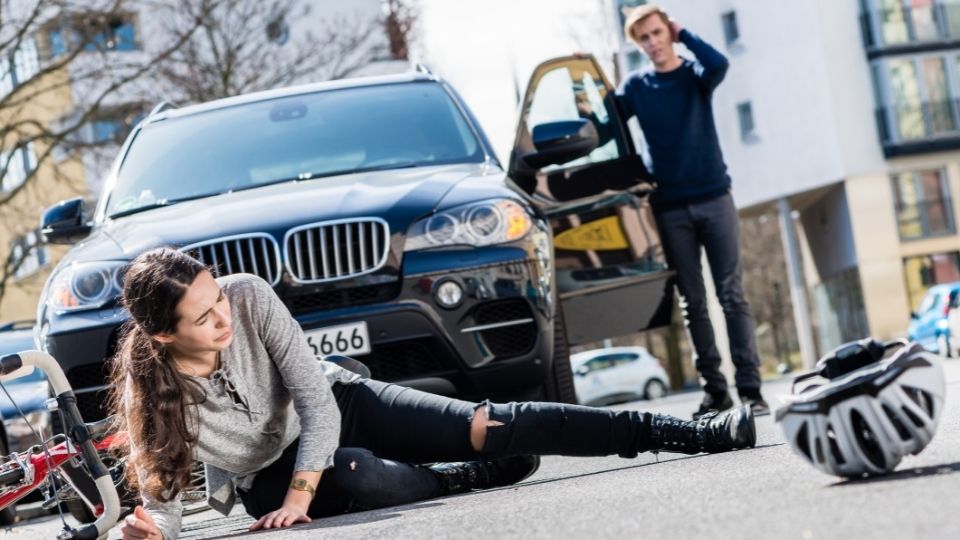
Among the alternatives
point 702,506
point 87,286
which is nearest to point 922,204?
point 87,286

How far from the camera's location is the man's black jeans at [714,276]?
8.57 m

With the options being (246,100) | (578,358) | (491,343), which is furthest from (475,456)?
(578,358)

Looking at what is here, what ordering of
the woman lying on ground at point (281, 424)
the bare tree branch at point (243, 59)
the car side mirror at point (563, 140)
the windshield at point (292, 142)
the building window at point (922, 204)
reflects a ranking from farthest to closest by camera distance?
the building window at point (922, 204) < the bare tree branch at point (243, 59) < the windshield at point (292, 142) < the car side mirror at point (563, 140) < the woman lying on ground at point (281, 424)

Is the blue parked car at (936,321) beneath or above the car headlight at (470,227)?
beneath

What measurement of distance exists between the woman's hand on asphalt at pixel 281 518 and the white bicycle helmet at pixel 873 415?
5.51 ft

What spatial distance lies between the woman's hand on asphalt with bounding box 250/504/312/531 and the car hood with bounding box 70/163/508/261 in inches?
75.2

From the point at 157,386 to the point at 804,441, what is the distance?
6.64 feet

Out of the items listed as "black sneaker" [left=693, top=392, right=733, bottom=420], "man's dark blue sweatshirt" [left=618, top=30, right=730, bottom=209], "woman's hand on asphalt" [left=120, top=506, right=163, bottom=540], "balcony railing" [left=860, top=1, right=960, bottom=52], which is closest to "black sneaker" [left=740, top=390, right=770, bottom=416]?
"black sneaker" [left=693, top=392, right=733, bottom=420]

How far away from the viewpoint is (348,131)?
27.5 feet

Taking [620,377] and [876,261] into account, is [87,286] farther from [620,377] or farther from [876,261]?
[876,261]

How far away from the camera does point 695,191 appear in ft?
28.2

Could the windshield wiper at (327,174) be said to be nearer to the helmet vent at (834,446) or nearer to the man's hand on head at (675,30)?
the man's hand on head at (675,30)

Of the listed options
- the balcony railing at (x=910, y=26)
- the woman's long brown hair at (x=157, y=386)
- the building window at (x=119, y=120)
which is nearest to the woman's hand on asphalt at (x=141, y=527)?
the woman's long brown hair at (x=157, y=386)

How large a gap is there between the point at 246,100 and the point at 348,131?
0.81 metres
